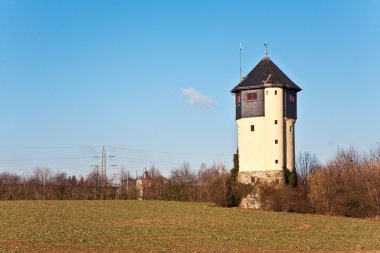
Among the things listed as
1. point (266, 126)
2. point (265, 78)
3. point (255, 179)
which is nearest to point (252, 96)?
point (265, 78)

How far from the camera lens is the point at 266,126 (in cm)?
6188

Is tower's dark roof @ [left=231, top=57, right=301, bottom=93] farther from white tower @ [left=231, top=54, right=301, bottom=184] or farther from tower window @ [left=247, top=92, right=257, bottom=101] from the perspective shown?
tower window @ [left=247, top=92, right=257, bottom=101]

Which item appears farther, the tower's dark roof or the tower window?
the tower window

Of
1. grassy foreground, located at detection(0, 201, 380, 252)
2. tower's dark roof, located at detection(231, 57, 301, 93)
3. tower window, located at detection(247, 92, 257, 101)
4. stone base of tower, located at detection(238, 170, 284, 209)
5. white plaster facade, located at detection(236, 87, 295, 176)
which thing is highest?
tower's dark roof, located at detection(231, 57, 301, 93)

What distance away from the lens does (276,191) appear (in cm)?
5997

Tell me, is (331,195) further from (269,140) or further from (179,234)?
(179,234)

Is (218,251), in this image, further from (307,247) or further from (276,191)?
(276,191)

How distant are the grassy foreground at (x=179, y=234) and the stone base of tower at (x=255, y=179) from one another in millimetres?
11389

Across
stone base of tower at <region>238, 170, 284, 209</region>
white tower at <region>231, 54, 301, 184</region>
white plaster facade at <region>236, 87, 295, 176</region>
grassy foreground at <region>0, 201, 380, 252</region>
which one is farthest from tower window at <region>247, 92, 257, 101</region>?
grassy foreground at <region>0, 201, 380, 252</region>

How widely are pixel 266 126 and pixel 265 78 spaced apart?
5.35 m

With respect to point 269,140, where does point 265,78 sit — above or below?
above

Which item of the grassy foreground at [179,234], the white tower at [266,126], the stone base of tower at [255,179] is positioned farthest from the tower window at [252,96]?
the grassy foreground at [179,234]

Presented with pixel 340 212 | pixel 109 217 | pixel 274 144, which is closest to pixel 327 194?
pixel 340 212

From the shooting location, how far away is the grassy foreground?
92.4 ft
